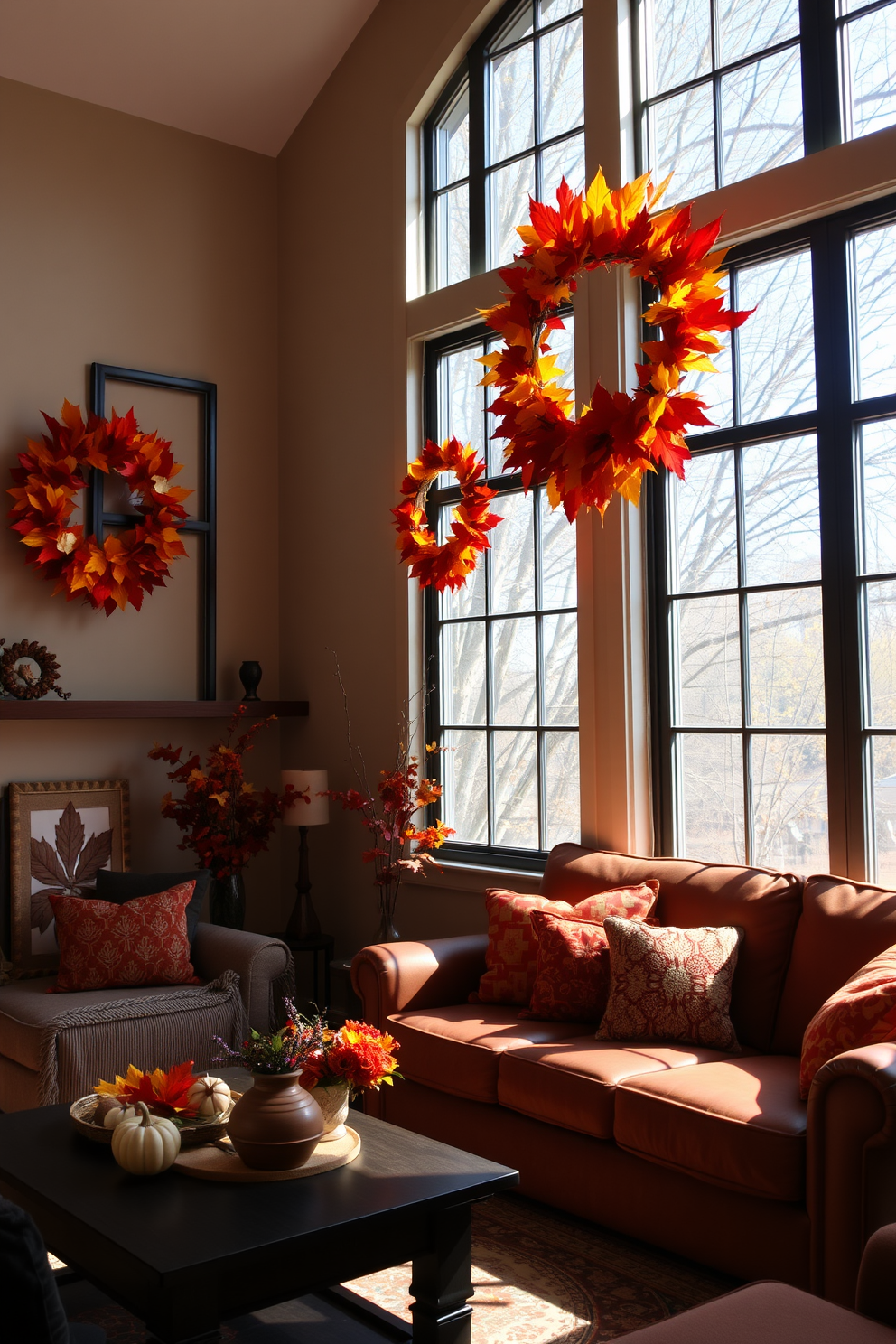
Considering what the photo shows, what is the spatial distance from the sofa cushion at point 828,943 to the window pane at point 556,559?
1567 millimetres

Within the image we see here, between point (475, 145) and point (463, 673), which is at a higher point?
point (475, 145)

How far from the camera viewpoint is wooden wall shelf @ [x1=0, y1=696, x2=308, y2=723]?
474 centimetres

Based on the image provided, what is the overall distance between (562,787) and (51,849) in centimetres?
217

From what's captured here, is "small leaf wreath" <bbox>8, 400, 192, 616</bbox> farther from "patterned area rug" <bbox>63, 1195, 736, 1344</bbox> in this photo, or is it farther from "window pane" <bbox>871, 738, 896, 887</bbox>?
"window pane" <bbox>871, 738, 896, 887</bbox>

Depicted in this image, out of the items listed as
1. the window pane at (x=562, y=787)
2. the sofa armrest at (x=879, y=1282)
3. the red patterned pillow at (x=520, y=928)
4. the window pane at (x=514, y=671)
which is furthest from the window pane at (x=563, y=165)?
the sofa armrest at (x=879, y=1282)

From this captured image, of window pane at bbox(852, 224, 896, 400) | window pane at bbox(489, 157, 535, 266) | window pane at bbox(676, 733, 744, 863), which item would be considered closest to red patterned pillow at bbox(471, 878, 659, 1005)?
window pane at bbox(676, 733, 744, 863)

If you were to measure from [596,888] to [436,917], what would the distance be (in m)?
1.14

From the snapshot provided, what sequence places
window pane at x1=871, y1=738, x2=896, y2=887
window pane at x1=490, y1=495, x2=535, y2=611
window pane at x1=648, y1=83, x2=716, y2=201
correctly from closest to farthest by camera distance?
window pane at x1=871, y1=738, x2=896, y2=887
window pane at x1=648, y1=83, x2=716, y2=201
window pane at x1=490, y1=495, x2=535, y2=611

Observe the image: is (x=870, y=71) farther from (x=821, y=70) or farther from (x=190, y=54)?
(x=190, y=54)

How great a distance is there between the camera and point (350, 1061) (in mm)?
2482

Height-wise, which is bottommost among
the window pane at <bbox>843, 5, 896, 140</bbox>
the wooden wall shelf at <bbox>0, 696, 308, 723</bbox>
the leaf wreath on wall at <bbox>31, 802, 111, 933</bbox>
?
the leaf wreath on wall at <bbox>31, 802, 111, 933</bbox>

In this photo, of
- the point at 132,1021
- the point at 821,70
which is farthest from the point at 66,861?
the point at 821,70

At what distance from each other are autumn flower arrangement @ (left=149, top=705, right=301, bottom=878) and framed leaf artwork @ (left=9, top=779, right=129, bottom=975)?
27cm

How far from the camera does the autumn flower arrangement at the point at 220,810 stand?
4.95 m
